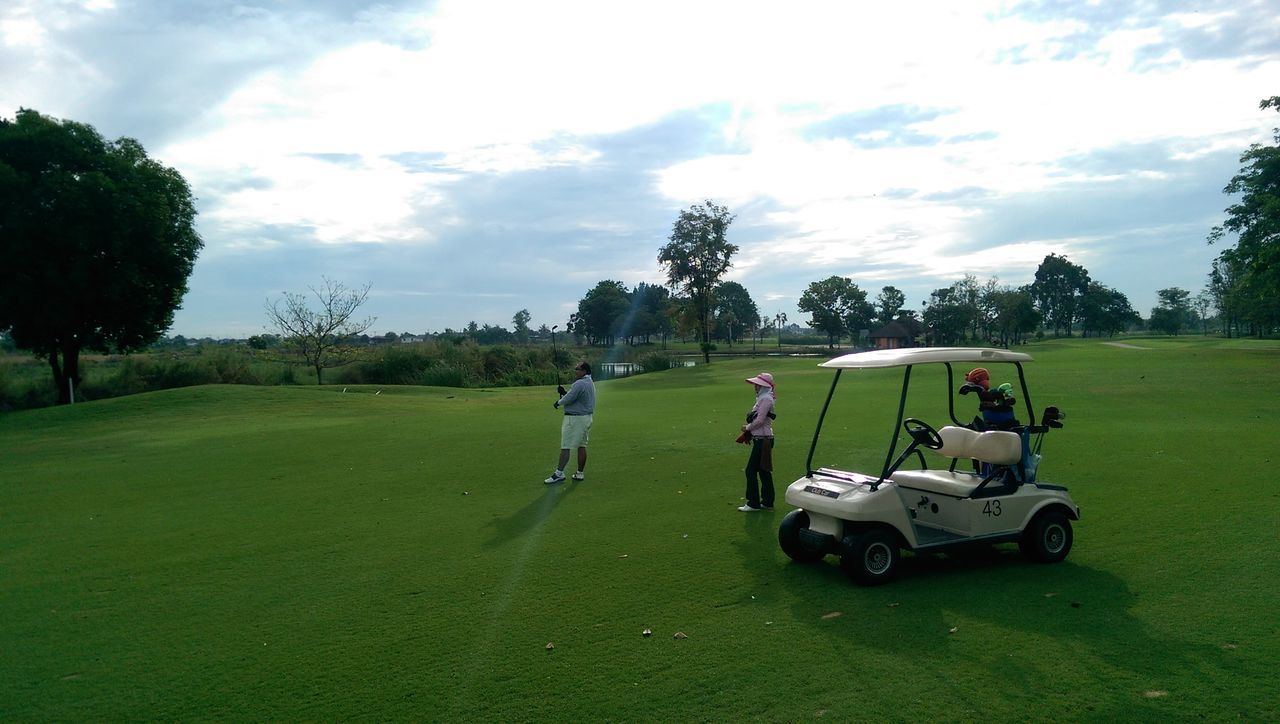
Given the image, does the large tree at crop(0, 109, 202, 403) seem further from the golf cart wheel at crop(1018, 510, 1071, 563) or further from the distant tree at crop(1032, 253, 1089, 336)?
the distant tree at crop(1032, 253, 1089, 336)

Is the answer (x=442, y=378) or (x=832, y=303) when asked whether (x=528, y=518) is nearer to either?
(x=442, y=378)

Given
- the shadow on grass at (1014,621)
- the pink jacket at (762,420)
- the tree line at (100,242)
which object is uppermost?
the tree line at (100,242)

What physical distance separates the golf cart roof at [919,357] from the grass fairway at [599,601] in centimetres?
200

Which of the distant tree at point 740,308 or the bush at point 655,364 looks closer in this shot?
the bush at point 655,364

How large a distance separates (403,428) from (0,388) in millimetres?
25261

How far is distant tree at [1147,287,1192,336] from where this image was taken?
119 m

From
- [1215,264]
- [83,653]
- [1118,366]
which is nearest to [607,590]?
[83,653]

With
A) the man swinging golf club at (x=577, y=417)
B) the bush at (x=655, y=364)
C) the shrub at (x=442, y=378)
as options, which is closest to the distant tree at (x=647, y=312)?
the bush at (x=655, y=364)

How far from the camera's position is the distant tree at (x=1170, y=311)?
391 feet

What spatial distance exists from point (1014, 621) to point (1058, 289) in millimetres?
134987

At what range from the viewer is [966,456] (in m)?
7.19

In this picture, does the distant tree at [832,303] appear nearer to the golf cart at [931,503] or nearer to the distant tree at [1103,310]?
the distant tree at [1103,310]

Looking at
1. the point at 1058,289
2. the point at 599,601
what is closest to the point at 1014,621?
the point at 599,601

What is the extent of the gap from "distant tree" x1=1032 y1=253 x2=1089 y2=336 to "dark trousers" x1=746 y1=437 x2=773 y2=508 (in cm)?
12655
